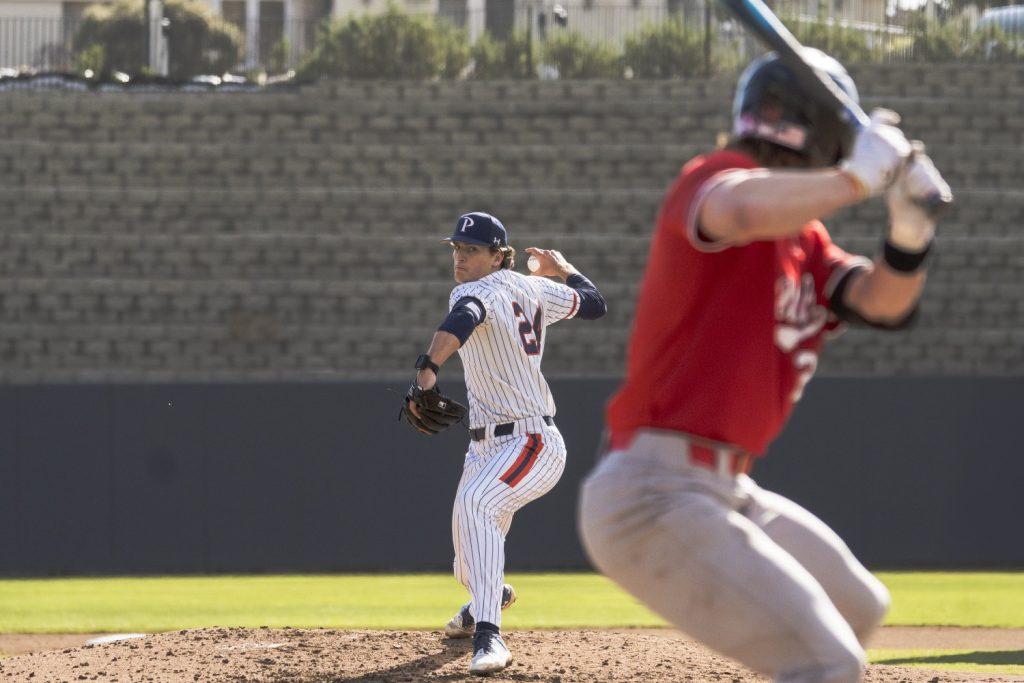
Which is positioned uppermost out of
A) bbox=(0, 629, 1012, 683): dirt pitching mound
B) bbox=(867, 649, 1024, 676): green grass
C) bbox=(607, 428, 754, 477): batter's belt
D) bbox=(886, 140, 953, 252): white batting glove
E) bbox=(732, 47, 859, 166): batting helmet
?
bbox=(732, 47, 859, 166): batting helmet

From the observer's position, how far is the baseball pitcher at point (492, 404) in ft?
20.0

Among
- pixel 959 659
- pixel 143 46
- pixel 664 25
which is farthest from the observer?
pixel 143 46

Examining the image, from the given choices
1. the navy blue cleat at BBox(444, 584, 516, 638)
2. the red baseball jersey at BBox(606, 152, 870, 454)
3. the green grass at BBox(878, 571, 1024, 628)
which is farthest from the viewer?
the green grass at BBox(878, 571, 1024, 628)

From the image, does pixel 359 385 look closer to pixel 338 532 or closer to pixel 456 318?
pixel 338 532

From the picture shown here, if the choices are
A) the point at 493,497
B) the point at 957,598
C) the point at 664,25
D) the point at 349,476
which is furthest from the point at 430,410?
the point at 664,25

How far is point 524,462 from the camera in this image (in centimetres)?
627

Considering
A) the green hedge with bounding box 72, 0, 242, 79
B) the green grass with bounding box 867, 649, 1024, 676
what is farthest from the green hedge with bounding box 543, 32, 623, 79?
the green grass with bounding box 867, 649, 1024, 676

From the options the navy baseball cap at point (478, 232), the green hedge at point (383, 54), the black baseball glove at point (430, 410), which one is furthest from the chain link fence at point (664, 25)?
the black baseball glove at point (430, 410)

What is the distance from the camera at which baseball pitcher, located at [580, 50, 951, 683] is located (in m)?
2.98

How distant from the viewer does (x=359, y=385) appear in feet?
44.1

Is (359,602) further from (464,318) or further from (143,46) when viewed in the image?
(143,46)

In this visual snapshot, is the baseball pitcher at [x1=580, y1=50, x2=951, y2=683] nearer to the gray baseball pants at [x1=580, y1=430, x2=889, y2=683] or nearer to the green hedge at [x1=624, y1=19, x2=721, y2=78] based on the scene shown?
the gray baseball pants at [x1=580, y1=430, x2=889, y2=683]

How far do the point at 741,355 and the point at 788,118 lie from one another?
1.76ft

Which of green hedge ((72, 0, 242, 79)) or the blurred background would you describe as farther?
green hedge ((72, 0, 242, 79))
